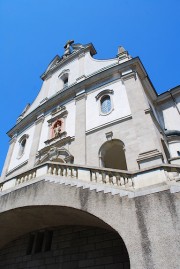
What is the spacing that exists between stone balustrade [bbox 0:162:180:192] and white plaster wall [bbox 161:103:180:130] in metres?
9.90

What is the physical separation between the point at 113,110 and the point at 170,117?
5123 millimetres

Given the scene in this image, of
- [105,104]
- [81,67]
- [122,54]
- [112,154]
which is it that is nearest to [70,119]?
[105,104]

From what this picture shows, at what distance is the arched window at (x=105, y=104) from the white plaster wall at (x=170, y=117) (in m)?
4.72

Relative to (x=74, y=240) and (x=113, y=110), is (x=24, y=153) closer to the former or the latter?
(x=113, y=110)

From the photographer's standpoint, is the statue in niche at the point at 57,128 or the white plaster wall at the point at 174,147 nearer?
the white plaster wall at the point at 174,147

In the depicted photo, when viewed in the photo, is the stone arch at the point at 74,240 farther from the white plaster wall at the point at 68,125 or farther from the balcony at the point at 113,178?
the white plaster wall at the point at 68,125

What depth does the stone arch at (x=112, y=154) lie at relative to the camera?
13.4 metres

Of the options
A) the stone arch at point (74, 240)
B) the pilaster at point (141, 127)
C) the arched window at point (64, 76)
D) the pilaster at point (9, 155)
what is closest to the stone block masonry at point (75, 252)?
the stone arch at point (74, 240)

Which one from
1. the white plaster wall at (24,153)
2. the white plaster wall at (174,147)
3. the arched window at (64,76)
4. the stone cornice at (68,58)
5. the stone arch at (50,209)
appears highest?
the stone cornice at (68,58)

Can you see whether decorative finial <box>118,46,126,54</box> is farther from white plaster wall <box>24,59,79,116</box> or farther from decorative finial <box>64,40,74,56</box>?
decorative finial <box>64,40,74,56</box>

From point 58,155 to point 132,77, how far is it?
723 cm

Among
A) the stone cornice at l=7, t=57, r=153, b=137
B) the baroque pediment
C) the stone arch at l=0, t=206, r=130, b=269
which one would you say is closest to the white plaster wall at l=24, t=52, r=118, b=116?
the stone cornice at l=7, t=57, r=153, b=137

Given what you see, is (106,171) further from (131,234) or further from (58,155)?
(58,155)

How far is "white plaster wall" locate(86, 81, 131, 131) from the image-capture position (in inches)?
568
